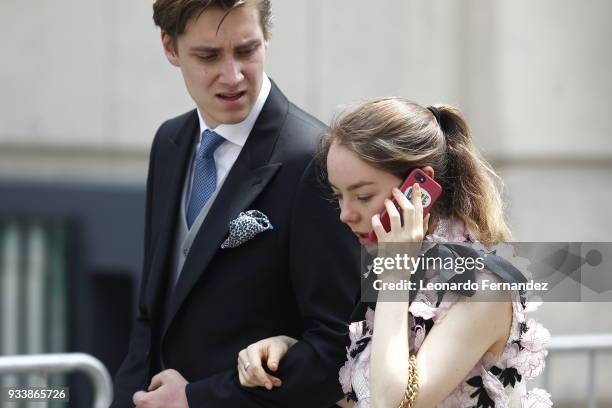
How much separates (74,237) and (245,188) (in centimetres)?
504

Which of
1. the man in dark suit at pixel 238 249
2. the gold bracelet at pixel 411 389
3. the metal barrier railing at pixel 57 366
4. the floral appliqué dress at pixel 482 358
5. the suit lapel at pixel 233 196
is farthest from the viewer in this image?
the metal barrier railing at pixel 57 366

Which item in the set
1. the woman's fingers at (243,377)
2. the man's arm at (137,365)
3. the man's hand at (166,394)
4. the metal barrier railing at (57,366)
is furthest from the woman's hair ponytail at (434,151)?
the metal barrier railing at (57,366)

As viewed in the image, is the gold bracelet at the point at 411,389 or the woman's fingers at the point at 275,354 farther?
the woman's fingers at the point at 275,354

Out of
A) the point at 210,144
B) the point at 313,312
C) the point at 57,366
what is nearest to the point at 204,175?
the point at 210,144

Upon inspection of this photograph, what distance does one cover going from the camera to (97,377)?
16.2 feet

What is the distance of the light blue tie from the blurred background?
445 centimetres

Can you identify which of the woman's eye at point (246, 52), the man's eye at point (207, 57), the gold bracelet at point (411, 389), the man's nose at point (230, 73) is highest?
the woman's eye at point (246, 52)

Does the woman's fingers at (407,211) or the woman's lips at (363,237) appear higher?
the woman's fingers at (407,211)

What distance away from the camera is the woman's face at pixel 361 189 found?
120 inches

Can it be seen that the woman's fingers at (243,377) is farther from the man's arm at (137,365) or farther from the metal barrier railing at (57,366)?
the metal barrier railing at (57,366)

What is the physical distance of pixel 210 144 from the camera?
362 centimetres

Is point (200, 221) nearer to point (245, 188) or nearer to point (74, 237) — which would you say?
point (245, 188)

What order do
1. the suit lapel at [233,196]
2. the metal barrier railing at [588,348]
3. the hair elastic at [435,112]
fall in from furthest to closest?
the metal barrier railing at [588,348]
the suit lapel at [233,196]
the hair elastic at [435,112]

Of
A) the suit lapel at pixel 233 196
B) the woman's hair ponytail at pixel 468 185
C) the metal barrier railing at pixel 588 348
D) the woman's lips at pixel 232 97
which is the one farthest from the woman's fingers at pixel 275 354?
the metal barrier railing at pixel 588 348
